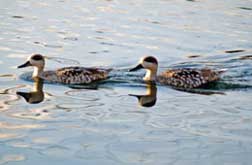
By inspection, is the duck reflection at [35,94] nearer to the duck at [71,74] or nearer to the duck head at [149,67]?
the duck at [71,74]

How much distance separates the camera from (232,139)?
8883 mm

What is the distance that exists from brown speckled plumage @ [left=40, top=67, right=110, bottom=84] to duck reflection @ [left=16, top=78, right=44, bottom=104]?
0.24 meters

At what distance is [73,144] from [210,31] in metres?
10.3

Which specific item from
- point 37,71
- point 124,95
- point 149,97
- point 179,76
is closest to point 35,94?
point 124,95

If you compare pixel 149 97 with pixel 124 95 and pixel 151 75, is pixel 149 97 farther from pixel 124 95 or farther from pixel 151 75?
pixel 151 75

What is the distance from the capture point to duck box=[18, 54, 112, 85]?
12.3 meters

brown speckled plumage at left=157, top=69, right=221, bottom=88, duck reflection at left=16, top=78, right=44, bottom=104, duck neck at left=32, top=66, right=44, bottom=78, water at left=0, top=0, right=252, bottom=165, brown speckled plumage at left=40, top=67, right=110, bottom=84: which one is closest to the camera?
water at left=0, top=0, right=252, bottom=165

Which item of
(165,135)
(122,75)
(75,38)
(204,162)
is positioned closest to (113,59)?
(122,75)

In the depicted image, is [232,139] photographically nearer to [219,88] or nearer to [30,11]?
[219,88]

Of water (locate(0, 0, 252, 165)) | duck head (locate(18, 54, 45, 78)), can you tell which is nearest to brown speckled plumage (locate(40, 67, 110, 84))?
water (locate(0, 0, 252, 165))

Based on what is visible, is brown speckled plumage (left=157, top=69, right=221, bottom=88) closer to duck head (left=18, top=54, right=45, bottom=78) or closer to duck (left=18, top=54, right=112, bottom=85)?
duck (left=18, top=54, right=112, bottom=85)

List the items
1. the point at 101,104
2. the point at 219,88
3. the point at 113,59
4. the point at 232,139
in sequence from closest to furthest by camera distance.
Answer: the point at 232,139
the point at 101,104
the point at 219,88
the point at 113,59

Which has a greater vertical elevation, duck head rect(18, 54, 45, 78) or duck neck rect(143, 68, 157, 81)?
duck head rect(18, 54, 45, 78)

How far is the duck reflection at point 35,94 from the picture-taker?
35.5 ft
